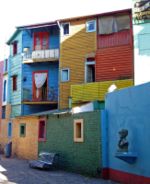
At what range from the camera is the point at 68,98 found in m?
25.8

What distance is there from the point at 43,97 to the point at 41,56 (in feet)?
9.84

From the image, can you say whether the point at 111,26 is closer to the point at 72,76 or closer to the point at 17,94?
the point at 72,76

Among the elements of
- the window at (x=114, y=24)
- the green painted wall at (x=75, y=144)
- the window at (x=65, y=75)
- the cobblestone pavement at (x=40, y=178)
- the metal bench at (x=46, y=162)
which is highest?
the window at (x=114, y=24)

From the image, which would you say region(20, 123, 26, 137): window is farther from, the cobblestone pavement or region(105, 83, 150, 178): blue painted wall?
region(105, 83, 150, 178): blue painted wall

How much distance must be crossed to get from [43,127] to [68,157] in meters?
4.68

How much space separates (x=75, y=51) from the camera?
85.0 feet

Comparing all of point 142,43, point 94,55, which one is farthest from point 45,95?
point 142,43

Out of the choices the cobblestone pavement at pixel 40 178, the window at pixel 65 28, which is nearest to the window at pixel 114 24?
the window at pixel 65 28

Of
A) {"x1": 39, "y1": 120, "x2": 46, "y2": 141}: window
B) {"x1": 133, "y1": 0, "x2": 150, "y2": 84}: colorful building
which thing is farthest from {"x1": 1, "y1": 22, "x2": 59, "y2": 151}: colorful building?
{"x1": 133, "y1": 0, "x2": 150, "y2": 84}: colorful building

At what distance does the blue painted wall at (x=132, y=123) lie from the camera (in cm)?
1245

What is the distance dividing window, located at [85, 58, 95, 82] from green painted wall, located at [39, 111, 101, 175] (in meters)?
5.09

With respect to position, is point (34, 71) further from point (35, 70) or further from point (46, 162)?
point (46, 162)

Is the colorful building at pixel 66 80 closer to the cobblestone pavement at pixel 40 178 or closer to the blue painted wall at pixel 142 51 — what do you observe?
the blue painted wall at pixel 142 51

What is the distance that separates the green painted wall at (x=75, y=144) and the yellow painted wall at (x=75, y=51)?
5.02m
